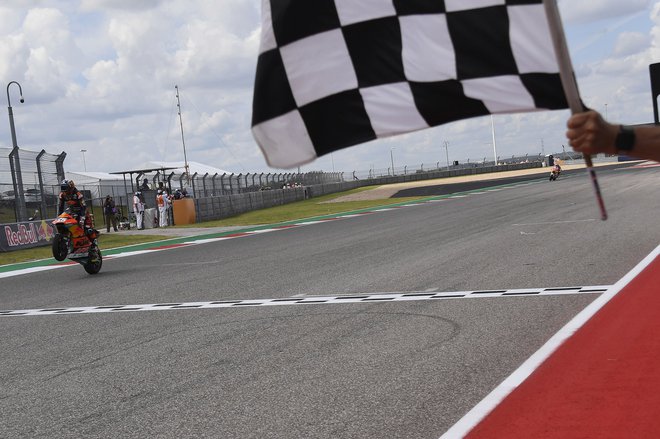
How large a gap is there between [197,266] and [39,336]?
5825mm

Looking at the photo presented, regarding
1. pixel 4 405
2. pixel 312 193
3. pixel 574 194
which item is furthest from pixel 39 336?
pixel 312 193

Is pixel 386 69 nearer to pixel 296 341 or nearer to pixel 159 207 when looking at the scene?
pixel 296 341

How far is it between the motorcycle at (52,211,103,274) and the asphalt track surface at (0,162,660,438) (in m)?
0.43

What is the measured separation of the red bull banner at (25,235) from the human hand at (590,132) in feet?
66.0

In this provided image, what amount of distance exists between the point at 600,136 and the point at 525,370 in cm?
319

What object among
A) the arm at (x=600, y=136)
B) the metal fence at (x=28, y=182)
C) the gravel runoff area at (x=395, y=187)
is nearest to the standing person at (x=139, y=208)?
the metal fence at (x=28, y=182)

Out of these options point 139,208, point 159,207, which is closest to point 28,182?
point 139,208

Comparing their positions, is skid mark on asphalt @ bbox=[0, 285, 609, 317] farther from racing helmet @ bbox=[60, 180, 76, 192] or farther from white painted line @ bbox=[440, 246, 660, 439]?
racing helmet @ bbox=[60, 180, 76, 192]

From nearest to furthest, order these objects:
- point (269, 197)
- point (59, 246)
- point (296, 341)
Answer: point (296, 341) → point (59, 246) → point (269, 197)

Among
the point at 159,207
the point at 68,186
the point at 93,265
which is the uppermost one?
the point at 68,186

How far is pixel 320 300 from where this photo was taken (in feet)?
26.3

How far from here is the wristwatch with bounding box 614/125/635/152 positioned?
1.89 meters

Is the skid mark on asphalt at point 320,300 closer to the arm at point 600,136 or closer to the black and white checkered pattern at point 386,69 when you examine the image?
the black and white checkered pattern at point 386,69

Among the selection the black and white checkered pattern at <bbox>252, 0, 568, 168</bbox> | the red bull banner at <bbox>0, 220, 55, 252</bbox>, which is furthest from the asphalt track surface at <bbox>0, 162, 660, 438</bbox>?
the red bull banner at <bbox>0, 220, 55, 252</bbox>
